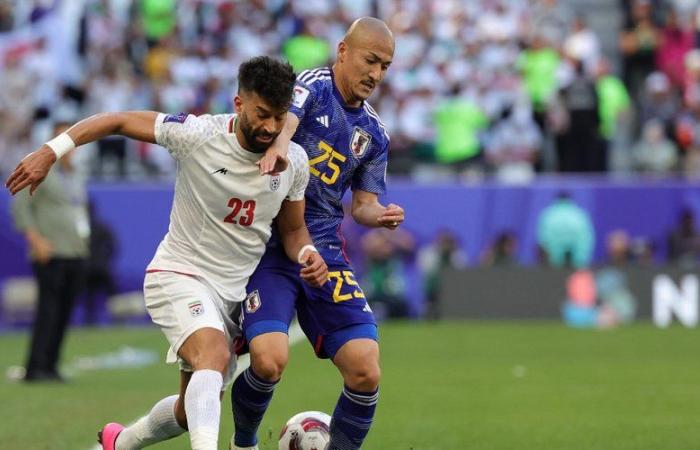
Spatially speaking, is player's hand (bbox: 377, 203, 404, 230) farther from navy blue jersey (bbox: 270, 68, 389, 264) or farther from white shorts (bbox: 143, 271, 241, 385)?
white shorts (bbox: 143, 271, 241, 385)

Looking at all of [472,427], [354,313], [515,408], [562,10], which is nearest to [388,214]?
[354,313]

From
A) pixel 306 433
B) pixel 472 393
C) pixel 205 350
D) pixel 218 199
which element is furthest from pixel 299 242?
pixel 472 393

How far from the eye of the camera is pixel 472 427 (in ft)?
33.9

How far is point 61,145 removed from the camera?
7.16 meters

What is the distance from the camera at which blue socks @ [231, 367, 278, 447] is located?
25.9ft

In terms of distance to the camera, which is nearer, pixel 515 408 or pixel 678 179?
pixel 515 408

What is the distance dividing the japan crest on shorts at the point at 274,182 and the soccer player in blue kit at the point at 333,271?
31 cm

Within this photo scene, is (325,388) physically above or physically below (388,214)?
below

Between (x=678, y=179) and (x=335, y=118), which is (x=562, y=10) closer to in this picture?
(x=678, y=179)

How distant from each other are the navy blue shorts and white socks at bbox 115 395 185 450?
0.60 metres

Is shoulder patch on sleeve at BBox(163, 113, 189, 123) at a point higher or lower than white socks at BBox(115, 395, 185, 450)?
higher

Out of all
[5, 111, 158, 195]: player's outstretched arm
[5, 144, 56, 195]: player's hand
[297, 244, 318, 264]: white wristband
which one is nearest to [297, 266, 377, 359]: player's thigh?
[297, 244, 318, 264]: white wristband

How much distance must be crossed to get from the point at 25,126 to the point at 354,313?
15.5 m

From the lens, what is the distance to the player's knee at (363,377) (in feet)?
25.1
